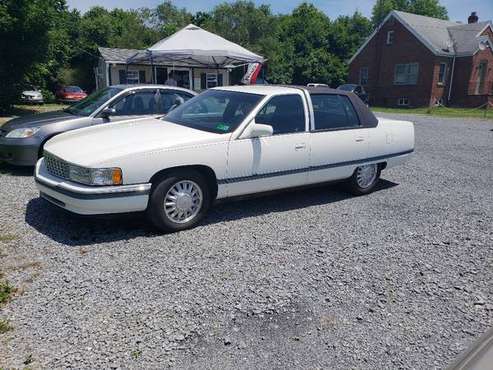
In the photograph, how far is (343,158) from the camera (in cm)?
596

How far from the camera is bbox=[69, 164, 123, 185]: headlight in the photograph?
4.20 m

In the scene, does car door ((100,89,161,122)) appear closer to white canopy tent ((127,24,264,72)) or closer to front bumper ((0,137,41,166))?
front bumper ((0,137,41,166))

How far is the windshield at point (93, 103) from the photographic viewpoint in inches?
293

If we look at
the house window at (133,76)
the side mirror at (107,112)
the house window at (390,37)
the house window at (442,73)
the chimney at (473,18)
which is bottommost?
the side mirror at (107,112)

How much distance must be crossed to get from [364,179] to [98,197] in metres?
4.01

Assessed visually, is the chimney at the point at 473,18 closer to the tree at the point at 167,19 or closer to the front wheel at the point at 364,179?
the tree at the point at 167,19

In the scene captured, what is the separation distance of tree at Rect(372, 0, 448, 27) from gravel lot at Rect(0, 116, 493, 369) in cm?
6923

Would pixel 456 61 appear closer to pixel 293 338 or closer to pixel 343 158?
pixel 343 158

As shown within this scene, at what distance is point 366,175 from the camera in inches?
256

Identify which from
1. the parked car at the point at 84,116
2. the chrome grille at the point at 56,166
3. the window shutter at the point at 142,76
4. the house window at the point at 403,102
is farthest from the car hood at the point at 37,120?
the house window at the point at 403,102

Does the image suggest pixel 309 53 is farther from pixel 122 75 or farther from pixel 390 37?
pixel 122 75

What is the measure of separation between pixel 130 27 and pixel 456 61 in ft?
101

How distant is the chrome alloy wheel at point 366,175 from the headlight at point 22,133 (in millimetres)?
5136

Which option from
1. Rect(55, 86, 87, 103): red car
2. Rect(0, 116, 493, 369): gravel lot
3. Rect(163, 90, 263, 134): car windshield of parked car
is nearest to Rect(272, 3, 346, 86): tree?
Rect(55, 86, 87, 103): red car
